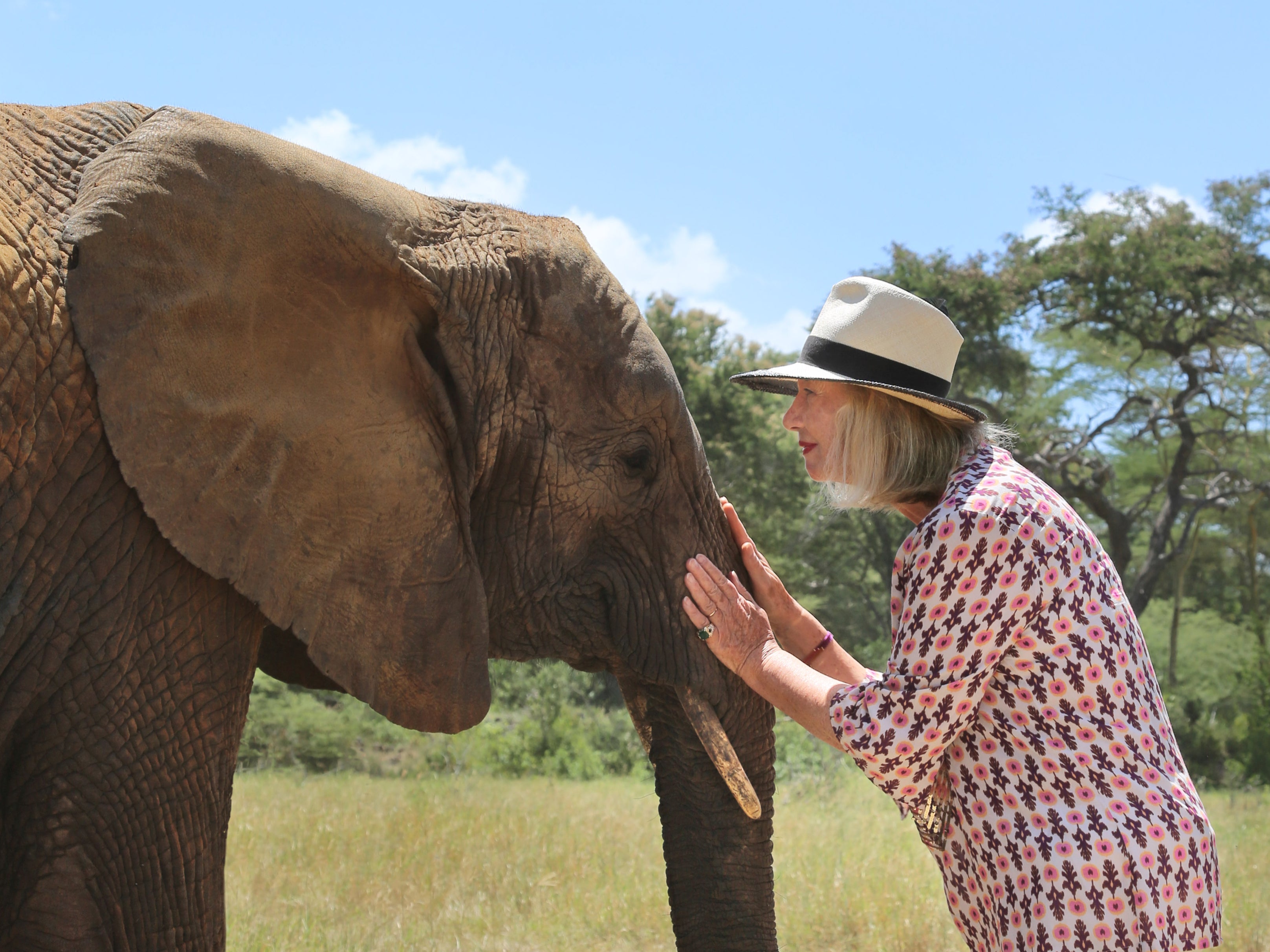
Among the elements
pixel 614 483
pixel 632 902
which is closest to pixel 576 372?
pixel 614 483

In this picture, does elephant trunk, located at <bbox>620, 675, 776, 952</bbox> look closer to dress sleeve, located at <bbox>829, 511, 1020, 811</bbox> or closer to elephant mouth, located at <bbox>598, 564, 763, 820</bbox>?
elephant mouth, located at <bbox>598, 564, 763, 820</bbox>

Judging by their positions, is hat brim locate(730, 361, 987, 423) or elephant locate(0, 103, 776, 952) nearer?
elephant locate(0, 103, 776, 952)

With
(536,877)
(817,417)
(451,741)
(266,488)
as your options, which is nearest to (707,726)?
(817,417)

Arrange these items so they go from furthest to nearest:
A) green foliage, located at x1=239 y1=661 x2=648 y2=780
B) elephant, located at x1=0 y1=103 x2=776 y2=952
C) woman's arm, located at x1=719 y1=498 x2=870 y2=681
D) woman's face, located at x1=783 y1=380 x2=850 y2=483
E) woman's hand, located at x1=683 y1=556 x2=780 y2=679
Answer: green foliage, located at x1=239 y1=661 x2=648 y2=780
woman's arm, located at x1=719 y1=498 x2=870 y2=681
woman's hand, located at x1=683 y1=556 x2=780 y2=679
woman's face, located at x1=783 y1=380 x2=850 y2=483
elephant, located at x1=0 y1=103 x2=776 y2=952

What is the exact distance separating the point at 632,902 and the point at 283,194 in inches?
169

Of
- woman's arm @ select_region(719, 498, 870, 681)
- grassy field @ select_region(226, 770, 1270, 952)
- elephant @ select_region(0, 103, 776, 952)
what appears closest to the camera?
elephant @ select_region(0, 103, 776, 952)

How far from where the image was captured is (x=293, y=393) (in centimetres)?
293

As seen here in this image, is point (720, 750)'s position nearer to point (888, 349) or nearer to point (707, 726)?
point (707, 726)

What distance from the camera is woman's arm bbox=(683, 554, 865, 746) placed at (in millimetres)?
2900

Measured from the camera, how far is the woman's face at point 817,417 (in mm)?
2984

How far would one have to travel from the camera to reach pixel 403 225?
10.5 feet

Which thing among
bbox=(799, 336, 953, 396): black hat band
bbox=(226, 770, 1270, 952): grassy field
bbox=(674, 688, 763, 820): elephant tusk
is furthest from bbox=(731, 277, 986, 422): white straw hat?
bbox=(226, 770, 1270, 952): grassy field

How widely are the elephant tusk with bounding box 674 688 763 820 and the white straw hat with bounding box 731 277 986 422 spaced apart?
3.58ft

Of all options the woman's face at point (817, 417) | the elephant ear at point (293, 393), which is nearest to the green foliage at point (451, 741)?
the elephant ear at point (293, 393)
